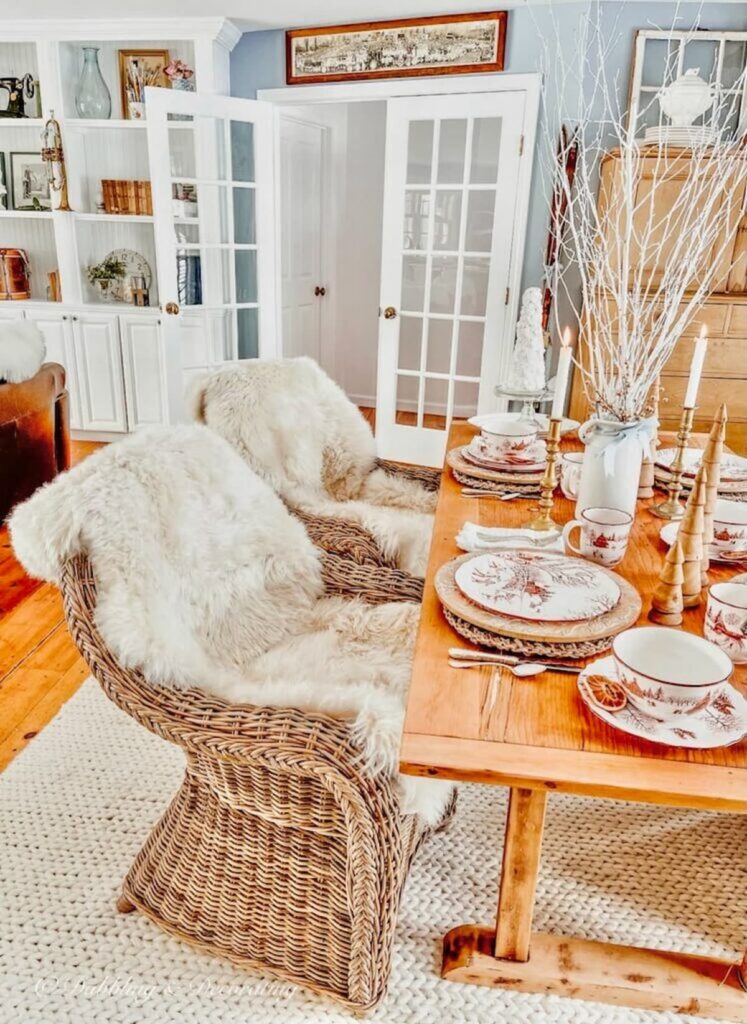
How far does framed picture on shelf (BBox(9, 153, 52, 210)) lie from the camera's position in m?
4.49

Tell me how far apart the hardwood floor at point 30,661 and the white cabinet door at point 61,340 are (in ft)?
5.85

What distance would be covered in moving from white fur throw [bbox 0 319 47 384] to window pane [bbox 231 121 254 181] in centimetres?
143

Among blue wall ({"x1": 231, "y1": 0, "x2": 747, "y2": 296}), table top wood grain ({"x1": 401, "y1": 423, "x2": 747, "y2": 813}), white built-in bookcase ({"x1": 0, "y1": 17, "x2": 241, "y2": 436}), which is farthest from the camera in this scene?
white built-in bookcase ({"x1": 0, "y1": 17, "x2": 241, "y2": 436})

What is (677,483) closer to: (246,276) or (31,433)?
(31,433)

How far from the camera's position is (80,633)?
117 cm

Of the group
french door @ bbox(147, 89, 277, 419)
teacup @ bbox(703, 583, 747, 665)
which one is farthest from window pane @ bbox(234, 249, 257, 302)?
teacup @ bbox(703, 583, 747, 665)

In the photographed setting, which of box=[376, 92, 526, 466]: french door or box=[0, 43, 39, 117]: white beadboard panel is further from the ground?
box=[0, 43, 39, 117]: white beadboard panel

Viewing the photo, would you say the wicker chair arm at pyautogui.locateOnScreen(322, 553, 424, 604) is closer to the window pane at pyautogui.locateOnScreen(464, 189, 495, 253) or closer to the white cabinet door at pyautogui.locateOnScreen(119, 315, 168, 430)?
the window pane at pyautogui.locateOnScreen(464, 189, 495, 253)

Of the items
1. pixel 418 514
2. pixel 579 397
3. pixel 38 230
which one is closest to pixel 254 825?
pixel 418 514

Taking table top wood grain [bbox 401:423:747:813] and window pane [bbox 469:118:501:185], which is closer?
table top wood grain [bbox 401:423:747:813]

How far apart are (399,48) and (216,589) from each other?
3.35m

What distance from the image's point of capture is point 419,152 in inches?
147

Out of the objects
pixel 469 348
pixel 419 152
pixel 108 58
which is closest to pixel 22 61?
pixel 108 58

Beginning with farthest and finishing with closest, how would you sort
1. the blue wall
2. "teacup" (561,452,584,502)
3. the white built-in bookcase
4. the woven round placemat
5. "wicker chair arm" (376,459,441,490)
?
the white built-in bookcase, the blue wall, "wicker chair arm" (376,459,441,490), "teacup" (561,452,584,502), the woven round placemat
